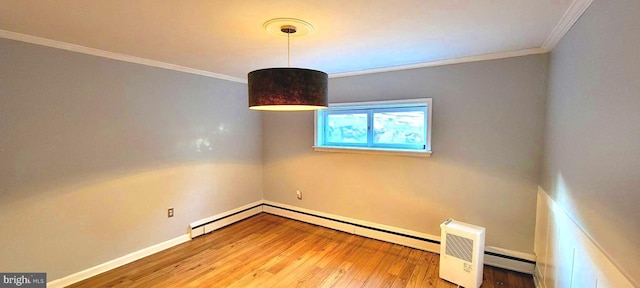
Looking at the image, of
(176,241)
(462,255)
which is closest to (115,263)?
(176,241)

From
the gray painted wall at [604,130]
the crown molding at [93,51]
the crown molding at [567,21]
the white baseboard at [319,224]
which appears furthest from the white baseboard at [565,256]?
the crown molding at [93,51]

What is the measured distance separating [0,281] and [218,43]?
2.49m

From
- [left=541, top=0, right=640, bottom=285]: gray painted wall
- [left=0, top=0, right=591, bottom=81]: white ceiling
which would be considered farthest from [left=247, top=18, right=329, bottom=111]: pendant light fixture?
[left=541, top=0, right=640, bottom=285]: gray painted wall

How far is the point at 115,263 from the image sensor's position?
2723 millimetres

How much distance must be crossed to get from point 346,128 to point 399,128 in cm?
72

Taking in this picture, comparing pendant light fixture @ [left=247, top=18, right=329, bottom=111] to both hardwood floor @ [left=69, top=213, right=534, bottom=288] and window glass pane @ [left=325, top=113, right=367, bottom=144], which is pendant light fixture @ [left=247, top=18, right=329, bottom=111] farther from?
window glass pane @ [left=325, top=113, right=367, bottom=144]

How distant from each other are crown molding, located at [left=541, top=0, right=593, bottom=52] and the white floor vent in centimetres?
163

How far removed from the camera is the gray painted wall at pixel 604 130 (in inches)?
41.5

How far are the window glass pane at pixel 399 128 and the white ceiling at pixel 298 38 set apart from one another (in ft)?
2.07

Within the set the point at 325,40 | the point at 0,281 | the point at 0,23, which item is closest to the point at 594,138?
the point at 325,40

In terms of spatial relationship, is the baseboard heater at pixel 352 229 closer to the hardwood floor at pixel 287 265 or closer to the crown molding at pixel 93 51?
the hardwood floor at pixel 287 265

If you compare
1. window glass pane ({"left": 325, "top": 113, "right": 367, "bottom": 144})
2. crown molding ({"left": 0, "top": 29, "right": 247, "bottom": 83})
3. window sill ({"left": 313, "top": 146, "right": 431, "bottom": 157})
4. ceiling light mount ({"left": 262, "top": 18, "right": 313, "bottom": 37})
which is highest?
ceiling light mount ({"left": 262, "top": 18, "right": 313, "bottom": 37})

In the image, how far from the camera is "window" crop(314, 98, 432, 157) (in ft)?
10.2

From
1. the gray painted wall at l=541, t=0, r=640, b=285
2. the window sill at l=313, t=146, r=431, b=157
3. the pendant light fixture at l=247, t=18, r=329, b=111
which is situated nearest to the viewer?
the gray painted wall at l=541, t=0, r=640, b=285
